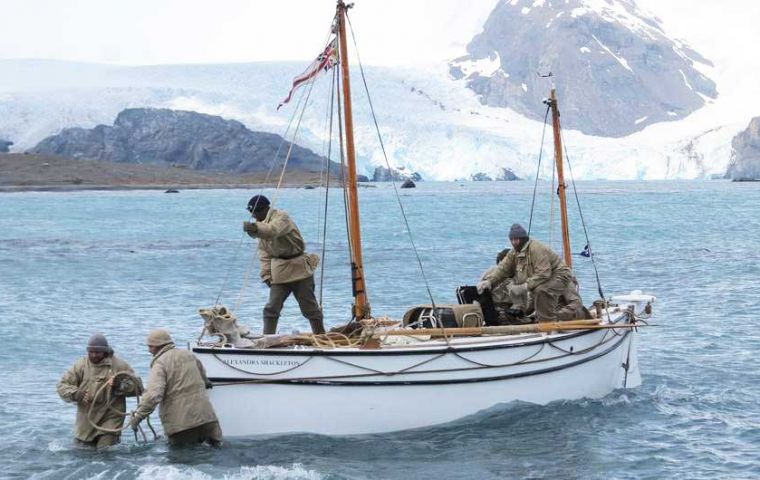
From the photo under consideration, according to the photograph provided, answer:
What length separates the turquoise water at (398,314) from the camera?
1432cm

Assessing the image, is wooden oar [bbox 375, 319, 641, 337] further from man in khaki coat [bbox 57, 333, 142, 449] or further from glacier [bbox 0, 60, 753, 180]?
glacier [bbox 0, 60, 753, 180]

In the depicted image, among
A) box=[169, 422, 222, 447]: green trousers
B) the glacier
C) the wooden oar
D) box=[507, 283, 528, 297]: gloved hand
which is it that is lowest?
box=[169, 422, 222, 447]: green trousers

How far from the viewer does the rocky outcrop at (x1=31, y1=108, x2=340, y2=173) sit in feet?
486

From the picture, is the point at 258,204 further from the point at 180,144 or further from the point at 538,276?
the point at 180,144

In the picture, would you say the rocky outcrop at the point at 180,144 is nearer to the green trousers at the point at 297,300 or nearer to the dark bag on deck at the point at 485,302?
the dark bag on deck at the point at 485,302

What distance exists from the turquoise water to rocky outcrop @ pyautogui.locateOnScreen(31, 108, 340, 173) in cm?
7530

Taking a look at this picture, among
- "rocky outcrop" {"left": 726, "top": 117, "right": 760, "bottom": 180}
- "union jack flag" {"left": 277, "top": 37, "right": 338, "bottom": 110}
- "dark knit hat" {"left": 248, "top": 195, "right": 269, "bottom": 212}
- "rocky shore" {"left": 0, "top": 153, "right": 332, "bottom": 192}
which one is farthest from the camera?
"rocky outcrop" {"left": 726, "top": 117, "right": 760, "bottom": 180}

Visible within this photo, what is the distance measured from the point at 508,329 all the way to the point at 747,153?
162 m

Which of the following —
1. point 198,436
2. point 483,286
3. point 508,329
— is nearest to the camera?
point 198,436

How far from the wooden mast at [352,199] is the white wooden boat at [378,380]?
0.44 metres

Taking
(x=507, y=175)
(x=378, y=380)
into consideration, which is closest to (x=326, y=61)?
(x=378, y=380)

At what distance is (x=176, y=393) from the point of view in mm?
13336

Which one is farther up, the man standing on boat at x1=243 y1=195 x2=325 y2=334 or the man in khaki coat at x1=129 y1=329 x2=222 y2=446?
the man standing on boat at x1=243 y1=195 x2=325 y2=334

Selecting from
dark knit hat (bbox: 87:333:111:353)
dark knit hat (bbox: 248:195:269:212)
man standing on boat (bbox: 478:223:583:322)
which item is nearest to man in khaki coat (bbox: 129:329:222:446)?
dark knit hat (bbox: 87:333:111:353)
